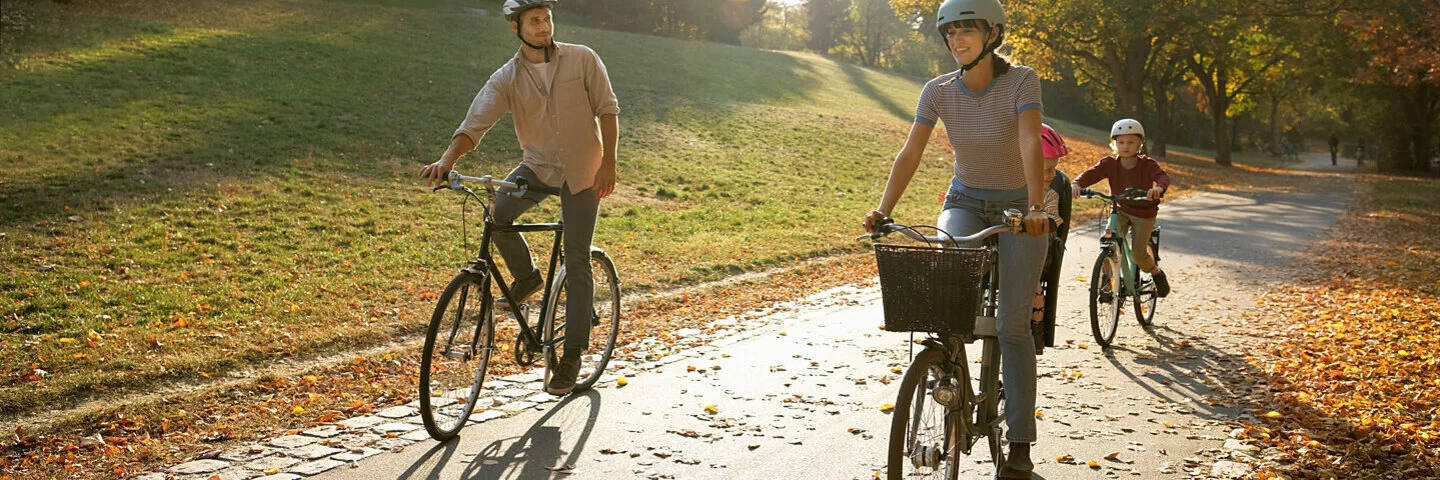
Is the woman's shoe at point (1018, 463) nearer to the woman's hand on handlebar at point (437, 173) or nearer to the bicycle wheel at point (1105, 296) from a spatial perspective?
the woman's hand on handlebar at point (437, 173)

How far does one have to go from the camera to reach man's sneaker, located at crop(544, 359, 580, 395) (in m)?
6.06

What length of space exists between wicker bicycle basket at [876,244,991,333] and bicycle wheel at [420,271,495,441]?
7.69ft

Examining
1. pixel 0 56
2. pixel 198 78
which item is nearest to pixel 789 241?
pixel 198 78

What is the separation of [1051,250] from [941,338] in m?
1.05

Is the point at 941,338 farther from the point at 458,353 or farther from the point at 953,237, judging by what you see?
the point at 458,353

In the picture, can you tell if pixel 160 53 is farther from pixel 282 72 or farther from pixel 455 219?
pixel 455 219

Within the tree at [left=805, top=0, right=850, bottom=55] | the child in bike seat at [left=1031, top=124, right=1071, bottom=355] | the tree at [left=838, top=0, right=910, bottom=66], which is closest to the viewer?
the child in bike seat at [left=1031, top=124, right=1071, bottom=355]

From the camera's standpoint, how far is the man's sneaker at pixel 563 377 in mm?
6062

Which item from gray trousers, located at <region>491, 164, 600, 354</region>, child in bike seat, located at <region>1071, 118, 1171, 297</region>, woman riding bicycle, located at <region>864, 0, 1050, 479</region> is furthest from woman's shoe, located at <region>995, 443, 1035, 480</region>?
child in bike seat, located at <region>1071, 118, 1171, 297</region>

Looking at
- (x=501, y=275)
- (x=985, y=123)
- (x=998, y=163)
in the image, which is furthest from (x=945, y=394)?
(x=501, y=275)

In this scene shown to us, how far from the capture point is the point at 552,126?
19.0ft

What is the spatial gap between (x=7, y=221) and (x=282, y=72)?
13.2 m

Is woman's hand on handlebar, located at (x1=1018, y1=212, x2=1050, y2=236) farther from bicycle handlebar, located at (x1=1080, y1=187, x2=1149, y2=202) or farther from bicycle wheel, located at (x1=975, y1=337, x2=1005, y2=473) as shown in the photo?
bicycle handlebar, located at (x1=1080, y1=187, x2=1149, y2=202)

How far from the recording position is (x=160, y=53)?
2381 centimetres
